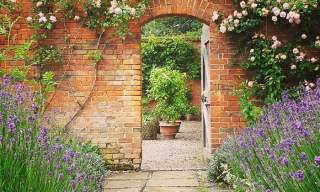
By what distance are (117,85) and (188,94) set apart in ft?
32.5

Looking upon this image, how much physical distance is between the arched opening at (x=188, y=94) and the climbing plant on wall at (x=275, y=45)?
0.60m

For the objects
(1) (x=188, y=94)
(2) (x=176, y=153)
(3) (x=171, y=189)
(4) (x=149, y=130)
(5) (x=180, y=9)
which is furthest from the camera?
(1) (x=188, y=94)

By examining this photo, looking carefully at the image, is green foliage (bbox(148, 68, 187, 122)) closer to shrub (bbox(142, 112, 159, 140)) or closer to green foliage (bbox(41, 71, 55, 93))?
shrub (bbox(142, 112, 159, 140))

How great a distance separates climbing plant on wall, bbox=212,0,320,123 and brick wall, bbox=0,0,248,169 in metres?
0.25

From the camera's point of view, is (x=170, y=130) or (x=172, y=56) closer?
(x=170, y=130)

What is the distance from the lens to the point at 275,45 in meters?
6.90

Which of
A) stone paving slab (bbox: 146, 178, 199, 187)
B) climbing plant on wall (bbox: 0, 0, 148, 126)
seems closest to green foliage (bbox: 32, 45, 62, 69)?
climbing plant on wall (bbox: 0, 0, 148, 126)

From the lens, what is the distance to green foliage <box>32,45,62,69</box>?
23.6 ft

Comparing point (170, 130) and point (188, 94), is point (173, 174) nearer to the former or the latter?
point (170, 130)

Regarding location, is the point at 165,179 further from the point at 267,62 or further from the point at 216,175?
the point at 267,62

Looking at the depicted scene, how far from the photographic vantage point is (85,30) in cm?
730

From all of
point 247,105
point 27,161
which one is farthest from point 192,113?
point 27,161

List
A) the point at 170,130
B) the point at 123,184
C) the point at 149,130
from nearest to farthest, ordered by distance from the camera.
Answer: the point at 123,184 → the point at 149,130 → the point at 170,130

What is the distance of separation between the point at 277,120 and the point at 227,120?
7.91 ft
